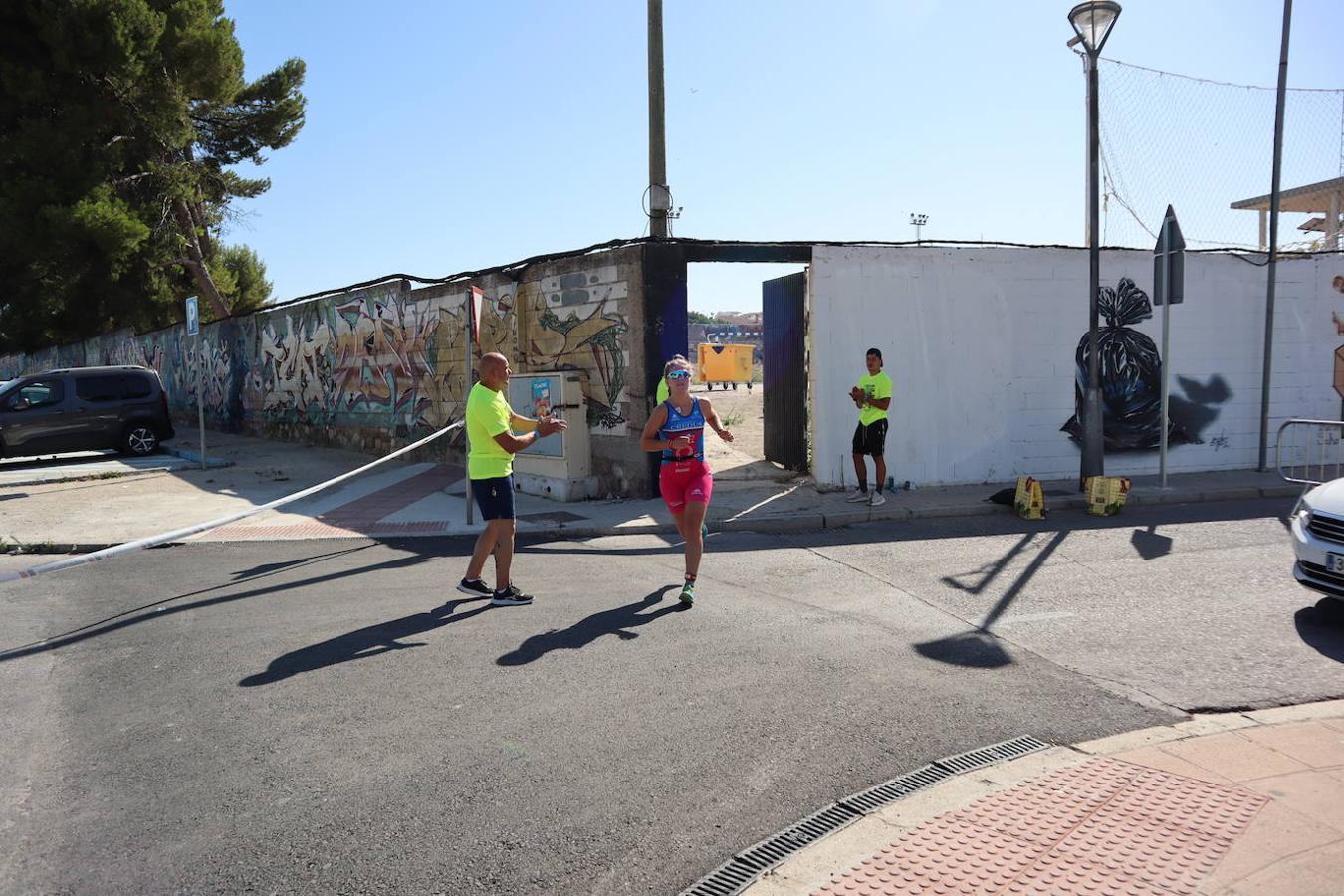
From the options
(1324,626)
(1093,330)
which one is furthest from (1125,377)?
(1324,626)

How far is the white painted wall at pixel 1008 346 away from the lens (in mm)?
10930

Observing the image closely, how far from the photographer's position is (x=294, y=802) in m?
3.33

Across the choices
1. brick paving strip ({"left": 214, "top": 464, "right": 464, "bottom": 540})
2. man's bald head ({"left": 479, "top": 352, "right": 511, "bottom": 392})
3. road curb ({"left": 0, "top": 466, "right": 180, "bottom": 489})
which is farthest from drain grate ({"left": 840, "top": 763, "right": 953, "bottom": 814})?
road curb ({"left": 0, "top": 466, "right": 180, "bottom": 489})

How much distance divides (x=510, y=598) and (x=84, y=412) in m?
13.8

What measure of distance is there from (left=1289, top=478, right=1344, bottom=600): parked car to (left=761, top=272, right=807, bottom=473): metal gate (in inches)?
259

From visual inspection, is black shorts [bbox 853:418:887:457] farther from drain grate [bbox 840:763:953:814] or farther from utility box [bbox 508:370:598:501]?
drain grate [bbox 840:763:953:814]

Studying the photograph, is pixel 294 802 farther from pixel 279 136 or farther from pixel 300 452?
pixel 279 136

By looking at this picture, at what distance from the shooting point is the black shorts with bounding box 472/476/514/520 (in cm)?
607

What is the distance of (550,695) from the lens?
4.38 metres

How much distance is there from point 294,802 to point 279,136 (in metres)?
29.1

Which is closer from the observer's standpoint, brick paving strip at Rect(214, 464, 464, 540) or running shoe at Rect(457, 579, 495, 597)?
running shoe at Rect(457, 579, 495, 597)

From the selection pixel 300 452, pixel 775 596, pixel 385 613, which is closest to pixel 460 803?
pixel 385 613

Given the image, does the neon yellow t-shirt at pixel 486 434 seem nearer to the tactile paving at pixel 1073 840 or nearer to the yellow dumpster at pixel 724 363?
the tactile paving at pixel 1073 840

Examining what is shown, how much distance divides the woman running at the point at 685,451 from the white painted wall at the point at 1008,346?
4986mm
